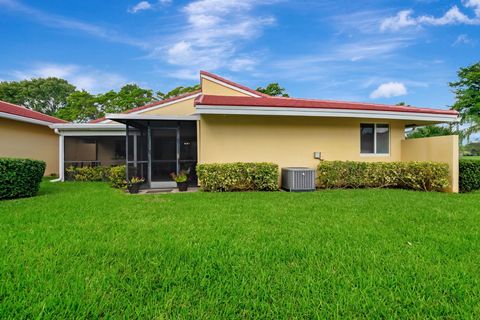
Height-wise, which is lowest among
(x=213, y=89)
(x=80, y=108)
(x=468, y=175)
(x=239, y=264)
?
(x=239, y=264)

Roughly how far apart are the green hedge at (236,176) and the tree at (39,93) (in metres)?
38.2

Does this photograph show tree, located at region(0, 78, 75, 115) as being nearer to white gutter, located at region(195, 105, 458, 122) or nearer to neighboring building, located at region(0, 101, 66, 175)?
neighboring building, located at region(0, 101, 66, 175)

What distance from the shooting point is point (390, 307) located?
7.25 feet

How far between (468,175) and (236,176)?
28.7ft

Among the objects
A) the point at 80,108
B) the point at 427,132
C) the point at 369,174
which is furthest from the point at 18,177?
the point at 80,108

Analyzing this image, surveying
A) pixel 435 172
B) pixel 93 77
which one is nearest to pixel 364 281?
pixel 435 172

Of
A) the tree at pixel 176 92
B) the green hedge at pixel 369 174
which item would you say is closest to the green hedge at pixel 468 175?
the green hedge at pixel 369 174

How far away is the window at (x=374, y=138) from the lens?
10.5 meters

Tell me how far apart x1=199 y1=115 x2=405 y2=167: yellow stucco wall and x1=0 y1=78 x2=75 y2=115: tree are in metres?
37.5

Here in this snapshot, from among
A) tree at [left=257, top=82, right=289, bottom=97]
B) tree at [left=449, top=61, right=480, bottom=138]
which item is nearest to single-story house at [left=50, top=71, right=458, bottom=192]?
tree at [left=257, top=82, right=289, bottom=97]

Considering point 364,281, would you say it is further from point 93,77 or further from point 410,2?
point 93,77

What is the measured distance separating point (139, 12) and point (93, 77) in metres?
13.3

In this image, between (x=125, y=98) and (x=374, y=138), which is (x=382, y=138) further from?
(x=125, y=98)

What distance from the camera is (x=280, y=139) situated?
9.79 m
